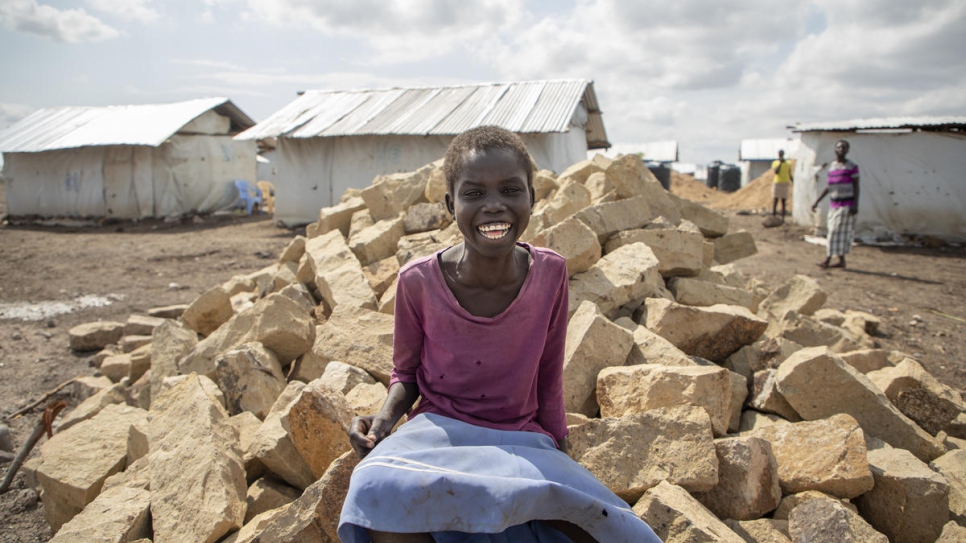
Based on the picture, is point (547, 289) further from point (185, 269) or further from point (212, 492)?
point (185, 269)

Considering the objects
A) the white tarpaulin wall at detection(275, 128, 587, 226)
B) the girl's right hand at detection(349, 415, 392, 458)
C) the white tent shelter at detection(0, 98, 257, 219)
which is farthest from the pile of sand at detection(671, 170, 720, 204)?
the girl's right hand at detection(349, 415, 392, 458)

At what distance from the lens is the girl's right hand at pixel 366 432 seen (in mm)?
1793

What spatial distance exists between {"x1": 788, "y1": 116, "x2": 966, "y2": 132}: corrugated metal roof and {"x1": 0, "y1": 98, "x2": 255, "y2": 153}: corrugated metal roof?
52.6 feet

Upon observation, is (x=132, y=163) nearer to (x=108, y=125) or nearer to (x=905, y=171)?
(x=108, y=125)

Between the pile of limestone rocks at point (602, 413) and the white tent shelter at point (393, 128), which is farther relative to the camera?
the white tent shelter at point (393, 128)

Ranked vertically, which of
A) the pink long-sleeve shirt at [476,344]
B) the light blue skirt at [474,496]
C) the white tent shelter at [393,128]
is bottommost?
the light blue skirt at [474,496]

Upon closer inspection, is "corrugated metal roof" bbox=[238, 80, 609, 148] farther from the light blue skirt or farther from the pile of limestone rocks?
the light blue skirt

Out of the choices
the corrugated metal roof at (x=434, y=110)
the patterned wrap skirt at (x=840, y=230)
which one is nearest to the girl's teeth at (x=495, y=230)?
the patterned wrap skirt at (x=840, y=230)

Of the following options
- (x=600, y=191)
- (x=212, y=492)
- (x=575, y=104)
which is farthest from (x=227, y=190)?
(x=212, y=492)

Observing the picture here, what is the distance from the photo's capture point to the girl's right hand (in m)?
1.79

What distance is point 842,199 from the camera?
8.83 m

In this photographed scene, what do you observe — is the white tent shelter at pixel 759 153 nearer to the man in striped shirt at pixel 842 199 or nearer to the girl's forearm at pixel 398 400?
the man in striped shirt at pixel 842 199

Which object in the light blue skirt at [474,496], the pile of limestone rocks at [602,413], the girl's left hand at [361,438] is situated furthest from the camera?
the pile of limestone rocks at [602,413]

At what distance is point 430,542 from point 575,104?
11.7 metres
